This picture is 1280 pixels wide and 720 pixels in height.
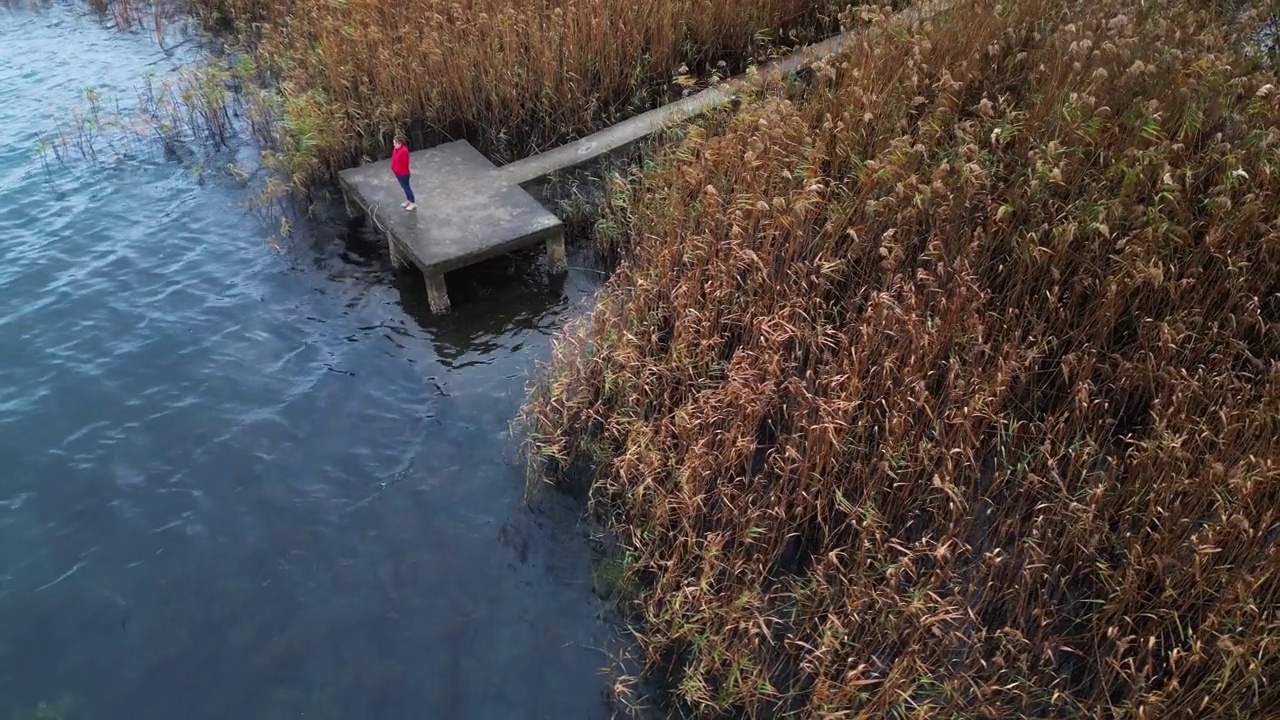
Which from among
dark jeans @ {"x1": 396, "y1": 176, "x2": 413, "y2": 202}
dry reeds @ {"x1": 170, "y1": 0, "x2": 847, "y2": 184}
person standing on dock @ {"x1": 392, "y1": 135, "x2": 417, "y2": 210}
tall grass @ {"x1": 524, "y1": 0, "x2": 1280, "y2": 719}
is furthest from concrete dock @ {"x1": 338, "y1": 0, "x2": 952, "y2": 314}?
tall grass @ {"x1": 524, "y1": 0, "x2": 1280, "y2": 719}

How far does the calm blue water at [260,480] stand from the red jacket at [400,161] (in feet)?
3.81

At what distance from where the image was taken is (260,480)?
6.41 meters

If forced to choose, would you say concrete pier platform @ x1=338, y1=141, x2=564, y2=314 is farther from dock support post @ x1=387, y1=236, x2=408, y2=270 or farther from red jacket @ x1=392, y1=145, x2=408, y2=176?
red jacket @ x1=392, y1=145, x2=408, y2=176

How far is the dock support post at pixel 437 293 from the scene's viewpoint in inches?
304

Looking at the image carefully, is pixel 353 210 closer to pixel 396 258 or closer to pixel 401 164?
pixel 396 258

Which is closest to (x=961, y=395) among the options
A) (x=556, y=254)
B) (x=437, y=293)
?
(x=556, y=254)

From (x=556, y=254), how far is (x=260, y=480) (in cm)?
331

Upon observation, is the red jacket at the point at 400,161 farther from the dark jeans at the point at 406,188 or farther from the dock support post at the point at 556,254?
the dock support post at the point at 556,254

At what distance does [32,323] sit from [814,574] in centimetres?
705

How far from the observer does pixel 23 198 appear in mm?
9320

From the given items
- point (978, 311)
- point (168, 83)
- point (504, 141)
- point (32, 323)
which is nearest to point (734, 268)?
point (978, 311)

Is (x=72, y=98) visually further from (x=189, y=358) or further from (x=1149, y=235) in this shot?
(x=1149, y=235)

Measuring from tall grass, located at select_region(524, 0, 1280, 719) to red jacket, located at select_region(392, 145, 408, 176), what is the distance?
→ 2.09 metres

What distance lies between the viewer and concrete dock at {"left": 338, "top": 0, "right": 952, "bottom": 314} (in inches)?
307
